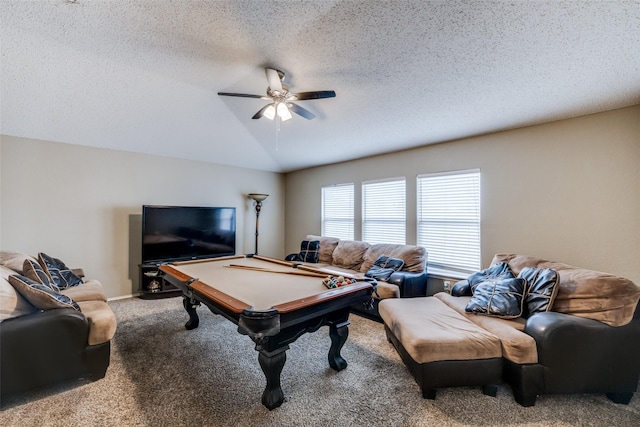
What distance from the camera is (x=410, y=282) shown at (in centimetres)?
349

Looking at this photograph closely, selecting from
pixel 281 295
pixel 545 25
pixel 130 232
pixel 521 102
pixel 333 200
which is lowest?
pixel 281 295

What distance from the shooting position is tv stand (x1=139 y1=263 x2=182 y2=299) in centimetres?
427

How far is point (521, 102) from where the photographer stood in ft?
9.48

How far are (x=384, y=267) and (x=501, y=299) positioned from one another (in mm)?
1632

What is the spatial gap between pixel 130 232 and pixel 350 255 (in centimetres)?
373

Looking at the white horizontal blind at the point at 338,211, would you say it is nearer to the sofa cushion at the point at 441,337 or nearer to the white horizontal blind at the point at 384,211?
the white horizontal blind at the point at 384,211

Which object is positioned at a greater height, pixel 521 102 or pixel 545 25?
pixel 545 25

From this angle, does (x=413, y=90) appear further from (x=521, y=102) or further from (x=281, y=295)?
(x=281, y=295)

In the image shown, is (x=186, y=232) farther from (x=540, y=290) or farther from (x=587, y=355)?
(x=587, y=355)

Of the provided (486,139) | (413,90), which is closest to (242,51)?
(413,90)

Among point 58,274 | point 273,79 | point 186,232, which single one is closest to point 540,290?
point 273,79

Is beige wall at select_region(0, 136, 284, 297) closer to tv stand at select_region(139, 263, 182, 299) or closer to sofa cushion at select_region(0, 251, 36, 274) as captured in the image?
tv stand at select_region(139, 263, 182, 299)

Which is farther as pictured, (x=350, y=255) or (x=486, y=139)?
(x=350, y=255)

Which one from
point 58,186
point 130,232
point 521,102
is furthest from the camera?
point 130,232
